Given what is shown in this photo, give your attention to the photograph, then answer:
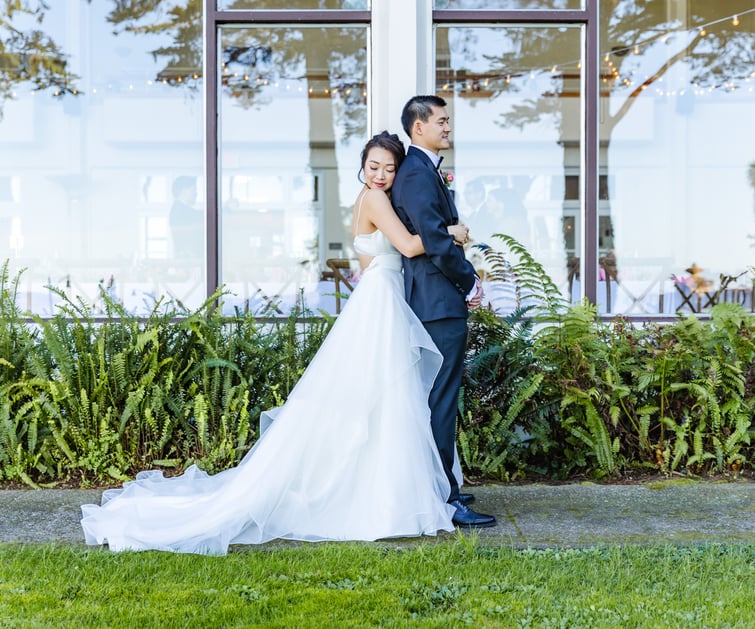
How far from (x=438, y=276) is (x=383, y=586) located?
1382mm

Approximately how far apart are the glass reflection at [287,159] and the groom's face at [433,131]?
922 cm

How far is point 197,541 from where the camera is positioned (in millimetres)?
3229

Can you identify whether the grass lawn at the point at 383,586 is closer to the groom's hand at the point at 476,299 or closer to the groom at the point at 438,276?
the groom at the point at 438,276

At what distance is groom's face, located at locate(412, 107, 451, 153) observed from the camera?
11.8 ft

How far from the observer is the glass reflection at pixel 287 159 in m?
13.4

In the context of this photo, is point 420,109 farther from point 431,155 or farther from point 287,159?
Answer: point 287,159

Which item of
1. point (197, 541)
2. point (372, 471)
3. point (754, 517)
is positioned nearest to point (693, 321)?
point (754, 517)

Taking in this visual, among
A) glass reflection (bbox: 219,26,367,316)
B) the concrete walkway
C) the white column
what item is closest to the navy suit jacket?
the concrete walkway

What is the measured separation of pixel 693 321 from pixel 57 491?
144 inches

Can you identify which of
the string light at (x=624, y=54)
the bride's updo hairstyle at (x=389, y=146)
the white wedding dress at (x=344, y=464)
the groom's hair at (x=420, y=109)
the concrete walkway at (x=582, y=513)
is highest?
the string light at (x=624, y=54)

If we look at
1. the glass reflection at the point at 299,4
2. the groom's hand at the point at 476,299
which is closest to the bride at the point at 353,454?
the groom's hand at the point at 476,299

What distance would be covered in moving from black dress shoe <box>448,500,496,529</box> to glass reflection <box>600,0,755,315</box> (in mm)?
9038

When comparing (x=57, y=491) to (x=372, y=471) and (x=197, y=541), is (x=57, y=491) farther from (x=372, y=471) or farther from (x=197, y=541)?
(x=372, y=471)

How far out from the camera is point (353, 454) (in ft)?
11.7
